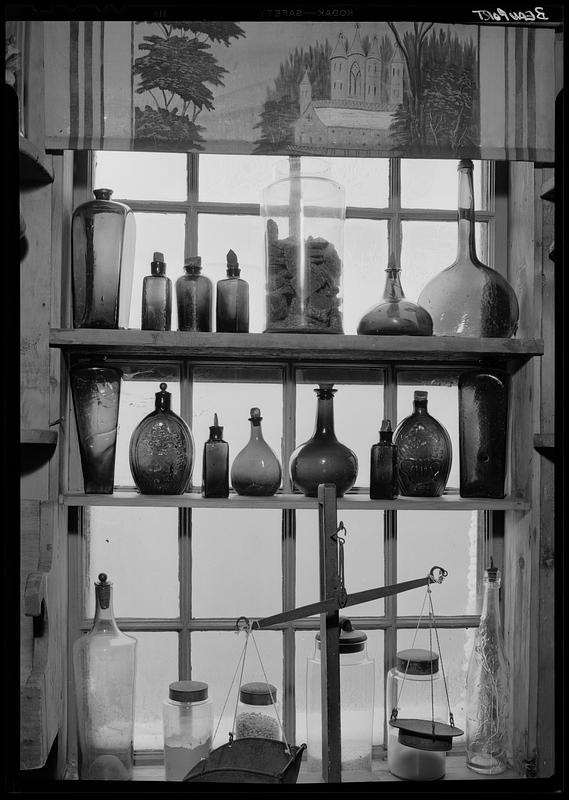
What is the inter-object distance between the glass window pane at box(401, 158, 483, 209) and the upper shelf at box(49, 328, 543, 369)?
1.09 feet

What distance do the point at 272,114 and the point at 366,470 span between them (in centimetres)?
65

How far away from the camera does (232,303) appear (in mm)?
1274

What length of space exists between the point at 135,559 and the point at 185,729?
0.31 meters

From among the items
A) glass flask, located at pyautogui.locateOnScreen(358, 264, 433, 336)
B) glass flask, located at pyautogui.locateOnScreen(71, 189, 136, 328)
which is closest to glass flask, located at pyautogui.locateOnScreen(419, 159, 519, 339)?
glass flask, located at pyautogui.locateOnScreen(358, 264, 433, 336)

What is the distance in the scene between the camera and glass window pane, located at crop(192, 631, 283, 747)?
138cm

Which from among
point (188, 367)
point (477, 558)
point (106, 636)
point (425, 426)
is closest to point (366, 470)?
point (425, 426)

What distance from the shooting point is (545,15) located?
1.19 metres

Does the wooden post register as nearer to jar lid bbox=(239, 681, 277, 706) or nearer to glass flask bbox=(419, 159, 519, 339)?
jar lid bbox=(239, 681, 277, 706)

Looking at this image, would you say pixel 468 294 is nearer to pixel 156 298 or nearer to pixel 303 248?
pixel 303 248

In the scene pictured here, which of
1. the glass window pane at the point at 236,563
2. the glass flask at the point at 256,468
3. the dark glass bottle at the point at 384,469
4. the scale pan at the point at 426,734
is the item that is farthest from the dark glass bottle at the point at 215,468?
the scale pan at the point at 426,734

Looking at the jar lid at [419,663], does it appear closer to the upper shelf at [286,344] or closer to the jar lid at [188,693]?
the jar lid at [188,693]

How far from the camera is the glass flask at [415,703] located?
1.26m

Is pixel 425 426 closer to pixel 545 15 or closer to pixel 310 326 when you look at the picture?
pixel 310 326

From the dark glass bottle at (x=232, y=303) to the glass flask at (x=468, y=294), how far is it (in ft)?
1.05
